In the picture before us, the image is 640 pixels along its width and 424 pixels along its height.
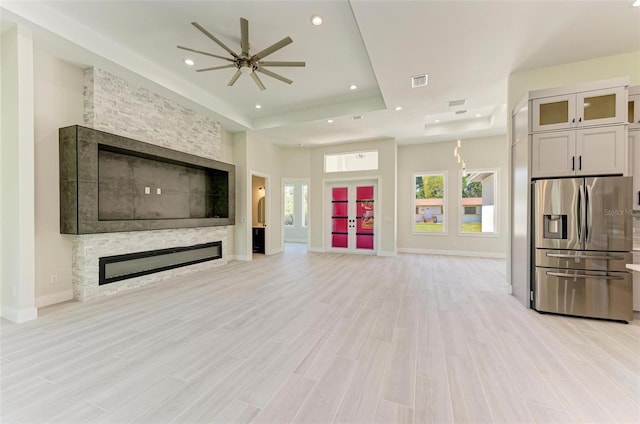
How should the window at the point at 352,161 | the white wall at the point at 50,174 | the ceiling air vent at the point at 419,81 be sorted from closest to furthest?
the white wall at the point at 50,174
the ceiling air vent at the point at 419,81
the window at the point at 352,161

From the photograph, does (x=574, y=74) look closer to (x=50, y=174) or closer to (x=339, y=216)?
(x=339, y=216)

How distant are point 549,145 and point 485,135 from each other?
14.3ft

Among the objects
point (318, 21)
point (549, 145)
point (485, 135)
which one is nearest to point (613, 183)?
point (549, 145)

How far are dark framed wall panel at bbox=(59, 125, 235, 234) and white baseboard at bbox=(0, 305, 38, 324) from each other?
3.39 feet

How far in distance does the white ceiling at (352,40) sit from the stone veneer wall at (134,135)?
294 mm

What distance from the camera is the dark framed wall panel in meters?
3.53

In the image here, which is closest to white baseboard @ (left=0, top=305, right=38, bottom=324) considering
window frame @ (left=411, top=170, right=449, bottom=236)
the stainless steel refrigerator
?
the stainless steel refrigerator

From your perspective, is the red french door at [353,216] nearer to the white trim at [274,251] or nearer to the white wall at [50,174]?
the white trim at [274,251]

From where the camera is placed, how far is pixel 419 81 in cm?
427

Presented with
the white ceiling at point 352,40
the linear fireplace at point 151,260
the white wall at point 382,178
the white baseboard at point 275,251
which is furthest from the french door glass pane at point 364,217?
the linear fireplace at point 151,260

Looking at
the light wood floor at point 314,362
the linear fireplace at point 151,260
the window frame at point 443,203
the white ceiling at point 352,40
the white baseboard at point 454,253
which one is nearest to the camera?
the light wood floor at point 314,362

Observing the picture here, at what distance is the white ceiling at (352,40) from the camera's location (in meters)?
2.84

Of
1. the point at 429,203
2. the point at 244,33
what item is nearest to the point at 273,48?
the point at 244,33

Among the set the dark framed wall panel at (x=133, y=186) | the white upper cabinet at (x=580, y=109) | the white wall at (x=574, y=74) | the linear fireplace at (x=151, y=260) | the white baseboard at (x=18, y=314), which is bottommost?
the white baseboard at (x=18, y=314)
